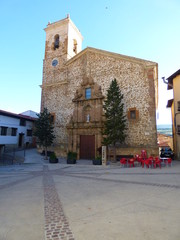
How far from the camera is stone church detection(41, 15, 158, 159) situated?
1631 centimetres

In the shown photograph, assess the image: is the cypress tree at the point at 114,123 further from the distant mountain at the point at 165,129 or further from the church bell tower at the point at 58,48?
the distant mountain at the point at 165,129

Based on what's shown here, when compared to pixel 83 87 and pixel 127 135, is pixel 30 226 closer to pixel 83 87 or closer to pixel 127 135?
pixel 127 135

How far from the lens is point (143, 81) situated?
16906 mm

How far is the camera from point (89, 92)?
1980cm

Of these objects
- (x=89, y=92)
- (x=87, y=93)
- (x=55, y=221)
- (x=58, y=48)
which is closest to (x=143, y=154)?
(x=89, y=92)

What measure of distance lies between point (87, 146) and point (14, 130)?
41.8 feet

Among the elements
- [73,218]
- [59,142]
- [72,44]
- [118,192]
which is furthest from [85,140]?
[72,44]

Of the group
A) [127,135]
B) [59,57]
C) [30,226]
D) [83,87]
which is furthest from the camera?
[59,57]

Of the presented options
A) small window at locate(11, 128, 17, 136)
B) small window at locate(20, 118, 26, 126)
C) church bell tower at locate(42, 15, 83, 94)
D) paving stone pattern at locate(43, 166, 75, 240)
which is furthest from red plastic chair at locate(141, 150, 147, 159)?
small window at locate(20, 118, 26, 126)

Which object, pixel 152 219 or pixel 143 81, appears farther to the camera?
pixel 143 81

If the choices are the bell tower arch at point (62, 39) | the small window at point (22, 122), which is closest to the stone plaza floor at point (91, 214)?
the small window at point (22, 122)

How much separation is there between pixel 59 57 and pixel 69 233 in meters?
24.0

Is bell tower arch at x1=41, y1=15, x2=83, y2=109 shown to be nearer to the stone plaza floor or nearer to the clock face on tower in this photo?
the clock face on tower

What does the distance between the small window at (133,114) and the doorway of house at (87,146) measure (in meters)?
4.87
